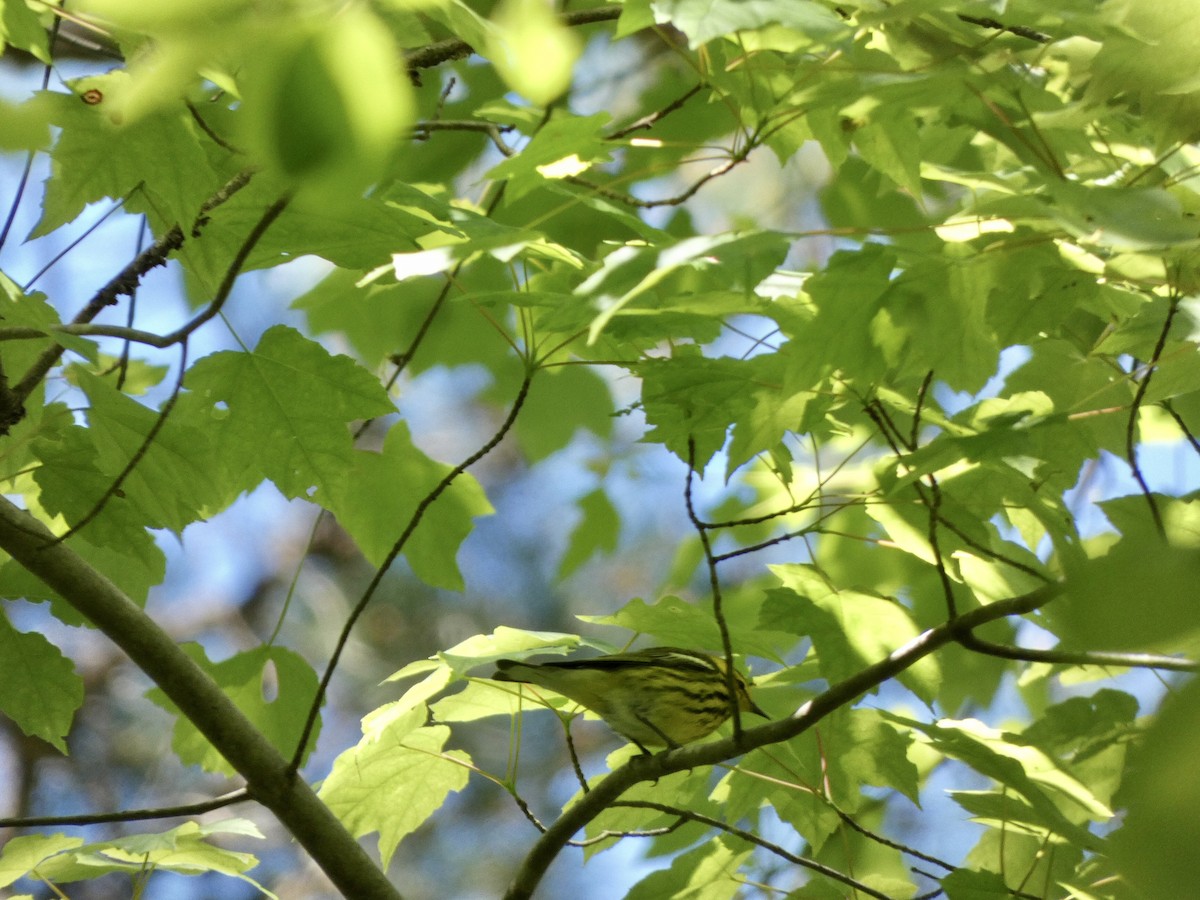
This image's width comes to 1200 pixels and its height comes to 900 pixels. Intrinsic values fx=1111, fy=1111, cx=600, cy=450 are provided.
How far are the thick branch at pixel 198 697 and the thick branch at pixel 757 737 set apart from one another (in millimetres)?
201

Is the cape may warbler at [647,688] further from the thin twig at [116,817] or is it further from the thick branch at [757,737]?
the thin twig at [116,817]

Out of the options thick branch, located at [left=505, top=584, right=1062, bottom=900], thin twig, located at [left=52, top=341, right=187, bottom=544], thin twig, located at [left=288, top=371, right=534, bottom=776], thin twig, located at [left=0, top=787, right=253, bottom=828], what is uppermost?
thin twig, located at [left=52, top=341, right=187, bottom=544]

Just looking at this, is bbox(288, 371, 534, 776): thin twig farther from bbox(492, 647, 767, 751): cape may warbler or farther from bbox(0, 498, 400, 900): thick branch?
bbox(492, 647, 767, 751): cape may warbler

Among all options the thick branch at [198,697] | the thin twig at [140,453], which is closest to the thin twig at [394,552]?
the thick branch at [198,697]

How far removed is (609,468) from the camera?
2.66 m

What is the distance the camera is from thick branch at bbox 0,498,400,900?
47.1 inches

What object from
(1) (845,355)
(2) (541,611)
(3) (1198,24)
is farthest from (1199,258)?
(2) (541,611)

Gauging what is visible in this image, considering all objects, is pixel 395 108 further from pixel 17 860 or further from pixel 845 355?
pixel 17 860

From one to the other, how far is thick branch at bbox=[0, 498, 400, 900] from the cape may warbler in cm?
29

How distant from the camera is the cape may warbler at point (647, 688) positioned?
5.20ft

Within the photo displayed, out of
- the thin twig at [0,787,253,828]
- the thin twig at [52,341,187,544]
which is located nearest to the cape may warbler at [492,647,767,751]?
the thin twig at [0,787,253,828]

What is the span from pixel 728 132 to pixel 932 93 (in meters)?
1.19

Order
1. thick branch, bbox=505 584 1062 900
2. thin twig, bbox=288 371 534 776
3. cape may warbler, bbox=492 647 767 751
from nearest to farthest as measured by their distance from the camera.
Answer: thick branch, bbox=505 584 1062 900 → thin twig, bbox=288 371 534 776 → cape may warbler, bbox=492 647 767 751

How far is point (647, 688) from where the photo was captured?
6.05 ft
